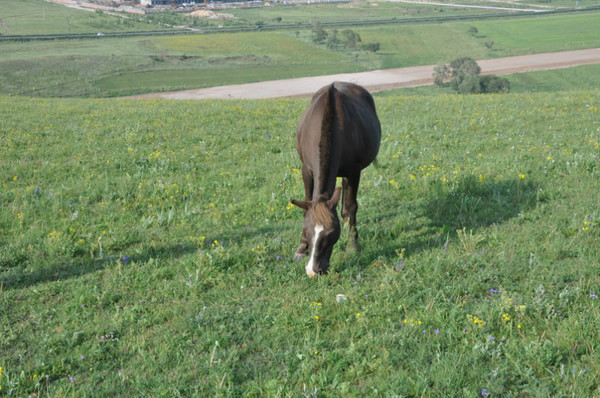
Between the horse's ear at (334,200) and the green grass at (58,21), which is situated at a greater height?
the green grass at (58,21)

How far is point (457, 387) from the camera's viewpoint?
4.67 metres

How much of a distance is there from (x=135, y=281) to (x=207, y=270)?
1.08 meters

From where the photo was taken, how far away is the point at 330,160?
6.85 m

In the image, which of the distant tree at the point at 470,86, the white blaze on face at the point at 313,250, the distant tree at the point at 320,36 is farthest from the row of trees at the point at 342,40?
the white blaze on face at the point at 313,250

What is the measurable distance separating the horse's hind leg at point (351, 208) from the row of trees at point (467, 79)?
55853mm

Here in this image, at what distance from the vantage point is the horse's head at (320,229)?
6.32m

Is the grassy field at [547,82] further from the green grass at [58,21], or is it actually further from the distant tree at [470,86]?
the green grass at [58,21]

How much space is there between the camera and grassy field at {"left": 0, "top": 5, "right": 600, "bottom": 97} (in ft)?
228

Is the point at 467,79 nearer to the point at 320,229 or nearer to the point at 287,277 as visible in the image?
the point at 287,277

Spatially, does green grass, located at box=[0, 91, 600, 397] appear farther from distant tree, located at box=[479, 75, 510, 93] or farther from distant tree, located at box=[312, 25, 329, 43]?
distant tree, located at box=[312, 25, 329, 43]

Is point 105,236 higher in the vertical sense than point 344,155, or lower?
lower

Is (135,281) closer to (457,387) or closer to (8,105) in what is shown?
(457,387)

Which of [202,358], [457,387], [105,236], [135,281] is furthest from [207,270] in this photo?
[457,387]

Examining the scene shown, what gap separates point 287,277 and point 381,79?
7263cm
